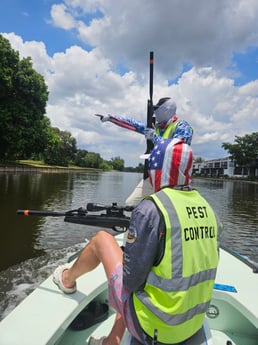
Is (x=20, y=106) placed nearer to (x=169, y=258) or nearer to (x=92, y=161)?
(x=169, y=258)

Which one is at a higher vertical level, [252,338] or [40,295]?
[40,295]

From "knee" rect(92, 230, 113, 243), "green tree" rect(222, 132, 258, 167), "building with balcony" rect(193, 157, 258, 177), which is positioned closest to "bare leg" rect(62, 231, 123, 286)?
"knee" rect(92, 230, 113, 243)

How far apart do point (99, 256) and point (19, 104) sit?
1357 inches

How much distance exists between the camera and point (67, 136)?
97812mm

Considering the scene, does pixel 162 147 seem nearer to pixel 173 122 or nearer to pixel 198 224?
pixel 198 224

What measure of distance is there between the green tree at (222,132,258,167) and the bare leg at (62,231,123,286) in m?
84.6

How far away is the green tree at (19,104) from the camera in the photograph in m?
31.2

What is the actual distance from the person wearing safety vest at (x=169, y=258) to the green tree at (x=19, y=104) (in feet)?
108

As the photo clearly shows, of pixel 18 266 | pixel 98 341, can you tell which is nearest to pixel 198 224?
pixel 98 341

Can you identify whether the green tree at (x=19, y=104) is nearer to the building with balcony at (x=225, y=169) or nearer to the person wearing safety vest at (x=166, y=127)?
the person wearing safety vest at (x=166, y=127)

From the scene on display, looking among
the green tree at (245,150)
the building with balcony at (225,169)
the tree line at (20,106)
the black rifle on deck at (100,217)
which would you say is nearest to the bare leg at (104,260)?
the black rifle on deck at (100,217)

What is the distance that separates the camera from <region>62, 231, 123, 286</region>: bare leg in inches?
73.8

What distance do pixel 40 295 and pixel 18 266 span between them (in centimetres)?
330

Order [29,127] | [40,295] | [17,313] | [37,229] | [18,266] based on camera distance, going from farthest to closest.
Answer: [29,127] < [37,229] < [18,266] < [40,295] < [17,313]
